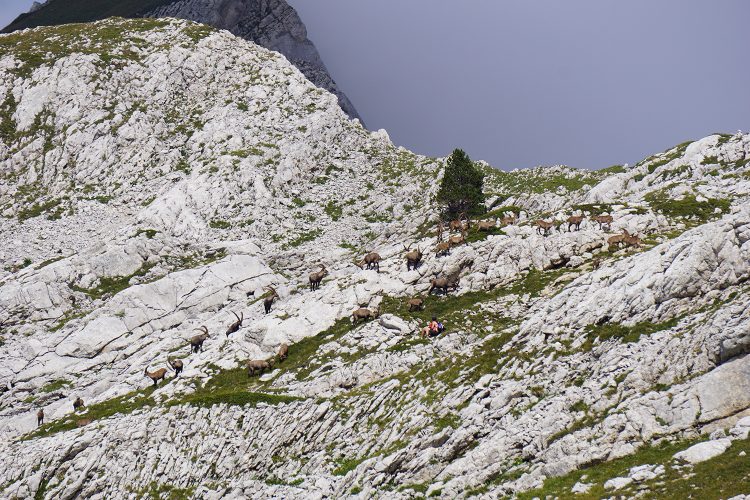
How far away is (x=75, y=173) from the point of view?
77.5m

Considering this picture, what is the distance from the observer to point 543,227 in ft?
143

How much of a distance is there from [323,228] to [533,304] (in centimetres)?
3840

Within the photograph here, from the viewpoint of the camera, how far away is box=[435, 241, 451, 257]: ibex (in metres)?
45.1

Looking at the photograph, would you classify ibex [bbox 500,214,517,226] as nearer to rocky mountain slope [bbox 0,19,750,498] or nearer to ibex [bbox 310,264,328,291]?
rocky mountain slope [bbox 0,19,750,498]

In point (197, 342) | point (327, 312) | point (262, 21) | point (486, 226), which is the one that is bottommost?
point (327, 312)

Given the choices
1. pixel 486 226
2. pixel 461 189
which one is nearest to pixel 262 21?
pixel 461 189

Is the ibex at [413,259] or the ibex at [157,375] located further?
the ibex at [413,259]

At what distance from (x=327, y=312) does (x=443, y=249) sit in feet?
36.6

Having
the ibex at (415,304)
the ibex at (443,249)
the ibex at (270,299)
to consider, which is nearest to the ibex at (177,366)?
the ibex at (270,299)

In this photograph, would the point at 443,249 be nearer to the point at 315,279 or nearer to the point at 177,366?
the point at 315,279

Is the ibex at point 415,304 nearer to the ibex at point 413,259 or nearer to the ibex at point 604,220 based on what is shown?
the ibex at point 413,259

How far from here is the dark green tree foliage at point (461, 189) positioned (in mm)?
59375

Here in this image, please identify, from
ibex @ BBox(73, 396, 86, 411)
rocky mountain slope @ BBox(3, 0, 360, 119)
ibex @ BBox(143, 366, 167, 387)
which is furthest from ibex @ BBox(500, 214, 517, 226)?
rocky mountain slope @ BBox(3, 0, 360, 119)

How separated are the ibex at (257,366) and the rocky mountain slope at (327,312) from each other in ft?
2.46
